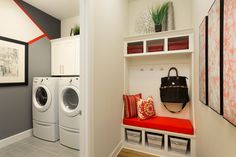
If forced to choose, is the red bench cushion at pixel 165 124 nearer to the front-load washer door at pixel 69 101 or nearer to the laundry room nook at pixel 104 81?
the laundry room nook at pixel 104 81

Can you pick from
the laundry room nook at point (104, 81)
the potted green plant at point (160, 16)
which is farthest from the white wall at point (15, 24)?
the potted green plant at point (160, 16)

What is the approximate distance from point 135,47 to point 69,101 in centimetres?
157

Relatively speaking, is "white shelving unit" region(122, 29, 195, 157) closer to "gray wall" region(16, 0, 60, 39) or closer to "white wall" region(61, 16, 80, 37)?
"white wall" region(61, 16, 80, 37)

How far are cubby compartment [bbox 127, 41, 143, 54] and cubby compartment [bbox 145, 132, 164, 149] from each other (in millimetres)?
1380

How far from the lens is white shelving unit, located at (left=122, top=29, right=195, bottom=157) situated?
2.03 m

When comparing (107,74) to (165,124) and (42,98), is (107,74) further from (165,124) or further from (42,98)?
(42,98)

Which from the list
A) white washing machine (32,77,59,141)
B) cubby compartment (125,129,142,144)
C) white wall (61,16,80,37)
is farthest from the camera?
white wall (61,16,80,37)

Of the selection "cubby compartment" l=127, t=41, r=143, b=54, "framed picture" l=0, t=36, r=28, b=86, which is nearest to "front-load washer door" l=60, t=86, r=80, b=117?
"framed picture" l=0, t=36, r=28, b=86

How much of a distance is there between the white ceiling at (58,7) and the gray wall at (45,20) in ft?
0.28

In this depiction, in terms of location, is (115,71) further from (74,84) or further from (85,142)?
(85,142)

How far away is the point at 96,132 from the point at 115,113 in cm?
55

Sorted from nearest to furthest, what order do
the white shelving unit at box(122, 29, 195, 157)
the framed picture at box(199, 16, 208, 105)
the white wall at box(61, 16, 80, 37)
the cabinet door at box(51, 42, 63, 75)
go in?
the framed picture at box(199, 16, 208, 105) → the white shelving unit at box(122, 29, 195, 157) → the cabinet door at box(51, 42, 63, 75) → the white wall at box(61, 16, 80, 37)

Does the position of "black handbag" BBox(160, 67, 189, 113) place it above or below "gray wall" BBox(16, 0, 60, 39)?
below

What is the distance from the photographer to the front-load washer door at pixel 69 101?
2293 mm
